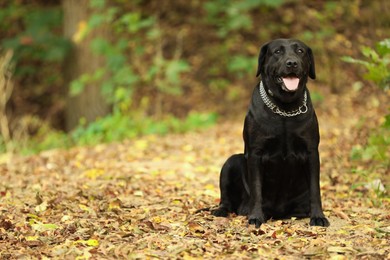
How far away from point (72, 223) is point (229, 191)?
1371 mm

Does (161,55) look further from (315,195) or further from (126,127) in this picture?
(315,195)

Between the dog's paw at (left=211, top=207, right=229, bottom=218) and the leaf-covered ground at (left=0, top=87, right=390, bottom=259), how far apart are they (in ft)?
0.20

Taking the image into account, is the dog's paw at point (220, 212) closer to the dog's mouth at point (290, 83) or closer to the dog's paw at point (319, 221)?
the dog's paw at point (319, 221)

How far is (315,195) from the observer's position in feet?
16.8

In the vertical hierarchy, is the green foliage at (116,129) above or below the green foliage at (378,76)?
below

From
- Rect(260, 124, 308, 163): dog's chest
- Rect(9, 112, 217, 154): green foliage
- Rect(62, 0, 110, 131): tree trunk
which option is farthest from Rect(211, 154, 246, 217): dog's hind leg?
Rect(62, 0, 110, 131): tree trunk

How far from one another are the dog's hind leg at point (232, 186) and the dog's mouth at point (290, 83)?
34.7 inches

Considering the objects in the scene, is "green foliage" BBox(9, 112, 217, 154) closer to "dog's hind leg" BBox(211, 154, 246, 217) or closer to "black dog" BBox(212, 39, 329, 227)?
"dog's hind leg" BBox(211, 154, 246, 217)

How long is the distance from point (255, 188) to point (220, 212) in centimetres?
48

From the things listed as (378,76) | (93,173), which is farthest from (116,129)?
(378,76)

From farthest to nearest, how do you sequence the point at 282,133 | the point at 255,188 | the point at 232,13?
the point at 232,13 < the point at 255,188 < the point at 282,133

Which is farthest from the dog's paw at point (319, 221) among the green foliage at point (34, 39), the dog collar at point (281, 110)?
the green foliage at point (34, 39)

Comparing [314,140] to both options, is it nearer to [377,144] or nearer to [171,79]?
[377,144]

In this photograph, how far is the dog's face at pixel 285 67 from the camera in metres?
4.85
